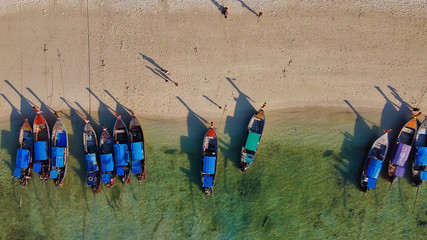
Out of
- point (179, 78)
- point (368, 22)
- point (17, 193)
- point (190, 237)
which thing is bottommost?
point (190, 237)

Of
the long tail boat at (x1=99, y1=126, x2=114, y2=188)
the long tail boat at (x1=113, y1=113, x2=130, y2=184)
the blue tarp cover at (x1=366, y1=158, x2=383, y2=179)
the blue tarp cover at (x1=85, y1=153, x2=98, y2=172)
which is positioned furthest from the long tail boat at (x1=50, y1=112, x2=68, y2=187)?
the blue tarp cover at (x1=366, y1=158, x2=383, y2=179)

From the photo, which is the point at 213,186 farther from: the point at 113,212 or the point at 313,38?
the point at 313,38

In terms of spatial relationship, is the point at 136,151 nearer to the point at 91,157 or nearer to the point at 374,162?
the point at 91,157

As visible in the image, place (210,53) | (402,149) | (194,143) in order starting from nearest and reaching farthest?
1. (402,149)
2. (210,53)
3. (194,143)

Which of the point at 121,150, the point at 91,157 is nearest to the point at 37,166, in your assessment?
the point at 91,157

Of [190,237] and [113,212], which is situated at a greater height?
[113,212]

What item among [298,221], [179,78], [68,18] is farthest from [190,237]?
[68,18]
